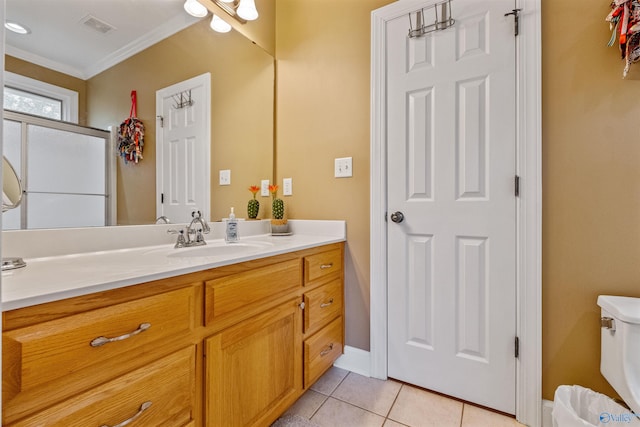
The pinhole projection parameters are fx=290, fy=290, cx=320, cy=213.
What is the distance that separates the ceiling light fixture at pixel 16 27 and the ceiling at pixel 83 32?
11 millimetres

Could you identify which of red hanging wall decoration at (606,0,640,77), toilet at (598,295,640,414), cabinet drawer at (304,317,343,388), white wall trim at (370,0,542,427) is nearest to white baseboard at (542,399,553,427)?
white wall trim at (370,0,542,427)

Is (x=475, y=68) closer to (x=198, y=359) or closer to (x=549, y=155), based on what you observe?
(x=549, y=155)

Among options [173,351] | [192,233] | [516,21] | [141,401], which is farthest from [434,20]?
[141,401]

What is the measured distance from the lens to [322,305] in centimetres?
148

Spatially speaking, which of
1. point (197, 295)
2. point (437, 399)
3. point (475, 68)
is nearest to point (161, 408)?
point (197, 295)

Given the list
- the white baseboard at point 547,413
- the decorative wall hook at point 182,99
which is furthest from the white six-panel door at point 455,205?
the decorative wall hook at point 182,99

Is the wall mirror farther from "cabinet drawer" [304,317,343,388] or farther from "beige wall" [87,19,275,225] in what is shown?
"cabinet drawer" [304,317,343,388]

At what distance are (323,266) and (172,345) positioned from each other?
817 millimetres

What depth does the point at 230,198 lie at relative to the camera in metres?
1.76

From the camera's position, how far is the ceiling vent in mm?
1125

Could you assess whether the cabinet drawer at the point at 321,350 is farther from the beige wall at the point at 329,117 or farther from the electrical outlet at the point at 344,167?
the electrical outlet at the point at 344,167

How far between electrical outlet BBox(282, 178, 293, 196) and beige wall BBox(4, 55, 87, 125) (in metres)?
1.07

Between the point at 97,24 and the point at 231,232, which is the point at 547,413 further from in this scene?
the point at 97,24

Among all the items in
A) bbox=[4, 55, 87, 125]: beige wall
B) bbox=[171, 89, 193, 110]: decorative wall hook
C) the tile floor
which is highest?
bbox=[171, 89, 193, 110]: decorative wall hook
